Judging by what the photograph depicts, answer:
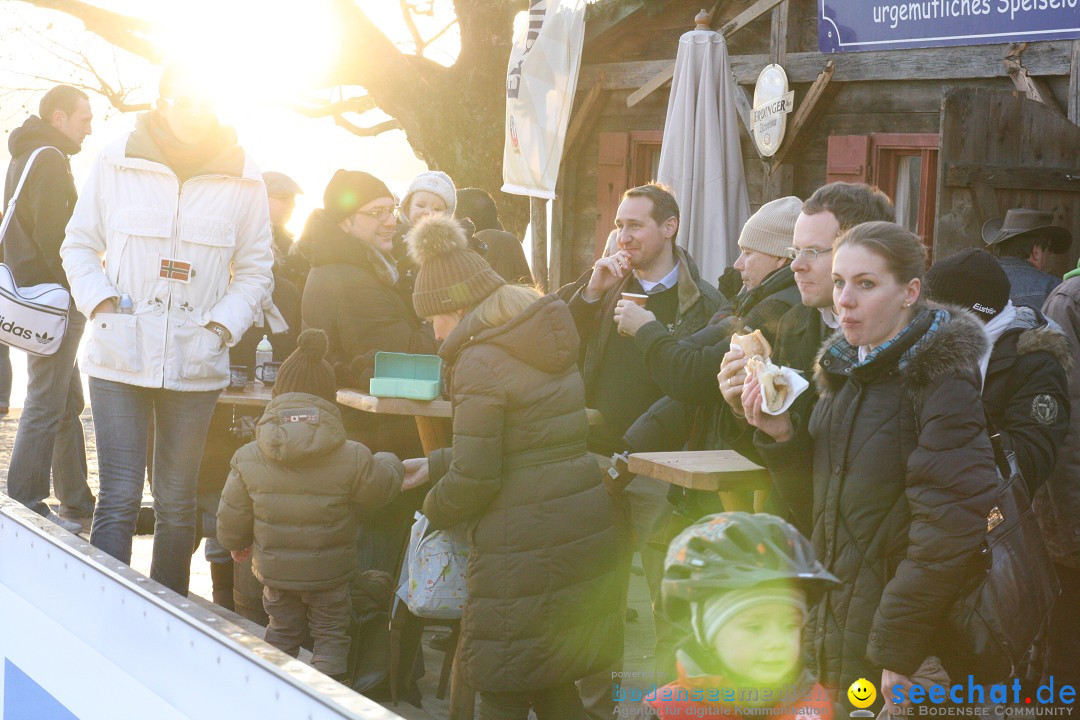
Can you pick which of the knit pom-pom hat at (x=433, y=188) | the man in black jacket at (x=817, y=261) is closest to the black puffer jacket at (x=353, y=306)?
the knit pom-pom hat at (x=433, y=188)

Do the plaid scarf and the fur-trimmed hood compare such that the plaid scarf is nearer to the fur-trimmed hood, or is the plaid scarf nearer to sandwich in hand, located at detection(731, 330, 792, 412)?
the fur-trimmed hood

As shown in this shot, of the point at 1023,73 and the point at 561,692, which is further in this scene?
the point at 1023,73

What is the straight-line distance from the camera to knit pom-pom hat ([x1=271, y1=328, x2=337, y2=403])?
171 inches

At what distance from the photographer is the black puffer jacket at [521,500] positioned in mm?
3662

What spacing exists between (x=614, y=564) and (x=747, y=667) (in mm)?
1843

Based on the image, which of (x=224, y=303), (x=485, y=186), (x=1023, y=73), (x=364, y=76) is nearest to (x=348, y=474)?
(x=224, y=303)

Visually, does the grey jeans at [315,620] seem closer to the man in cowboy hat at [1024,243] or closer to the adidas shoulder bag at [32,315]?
the adidas shoulder bag at [32,315]

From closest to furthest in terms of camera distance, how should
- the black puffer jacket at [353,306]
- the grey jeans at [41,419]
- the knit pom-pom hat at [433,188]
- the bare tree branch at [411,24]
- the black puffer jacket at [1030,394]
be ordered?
the black puffer jacket at [1030,394] → the black puffer jacket at [353,306] → the grey jeans at [41,419] → the knit pom-pom hat at [433,188] → the bare tree branch at [411,24]

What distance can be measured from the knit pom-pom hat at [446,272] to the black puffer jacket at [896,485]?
1164mm

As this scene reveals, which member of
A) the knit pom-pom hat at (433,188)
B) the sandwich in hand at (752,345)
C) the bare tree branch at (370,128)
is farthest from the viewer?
the bare tree branch at (370,128)

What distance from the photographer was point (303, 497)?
428 centimetres

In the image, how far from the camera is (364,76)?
12.7 meters

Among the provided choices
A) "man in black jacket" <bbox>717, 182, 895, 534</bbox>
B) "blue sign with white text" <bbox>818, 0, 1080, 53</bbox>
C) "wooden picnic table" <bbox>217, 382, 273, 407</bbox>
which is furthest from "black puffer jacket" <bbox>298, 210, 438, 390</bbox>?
"blue sign with white text" <bbox>818, 0, 1080, 53</bbox>

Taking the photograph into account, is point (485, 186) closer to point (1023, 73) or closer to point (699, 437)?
point (1023, 73)
